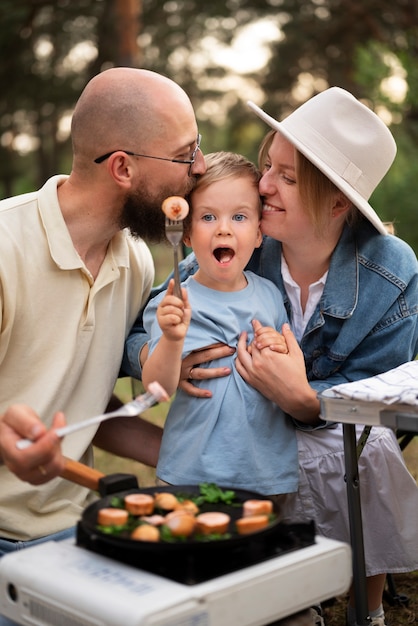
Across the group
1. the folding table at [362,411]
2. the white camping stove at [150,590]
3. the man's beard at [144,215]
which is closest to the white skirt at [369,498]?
the folding table at [362,411]

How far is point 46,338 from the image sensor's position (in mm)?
2818

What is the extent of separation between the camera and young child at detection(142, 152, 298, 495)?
263cm

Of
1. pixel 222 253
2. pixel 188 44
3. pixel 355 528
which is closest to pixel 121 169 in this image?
pixel 222 253

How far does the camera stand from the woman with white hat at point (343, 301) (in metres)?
2.87

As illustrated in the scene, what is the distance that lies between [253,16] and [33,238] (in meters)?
13.9

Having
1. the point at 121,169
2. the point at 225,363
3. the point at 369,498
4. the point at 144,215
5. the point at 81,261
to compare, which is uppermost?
the point at 121,169

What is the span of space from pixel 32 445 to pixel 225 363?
891mm

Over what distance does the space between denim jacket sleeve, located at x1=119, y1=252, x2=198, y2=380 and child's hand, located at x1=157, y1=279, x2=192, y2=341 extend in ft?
1.91

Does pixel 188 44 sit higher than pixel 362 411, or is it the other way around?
pixel 362 411

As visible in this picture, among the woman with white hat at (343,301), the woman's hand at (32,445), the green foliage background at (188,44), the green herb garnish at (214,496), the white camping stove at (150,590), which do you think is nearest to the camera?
the white camping stove at (150,590)

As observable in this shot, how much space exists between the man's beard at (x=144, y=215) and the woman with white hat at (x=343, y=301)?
34cm

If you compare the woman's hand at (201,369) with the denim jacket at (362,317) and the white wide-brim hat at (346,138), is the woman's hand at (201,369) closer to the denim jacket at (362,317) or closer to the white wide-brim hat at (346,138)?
the denim jacket at (362,317)

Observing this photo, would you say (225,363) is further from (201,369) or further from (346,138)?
(346,138)

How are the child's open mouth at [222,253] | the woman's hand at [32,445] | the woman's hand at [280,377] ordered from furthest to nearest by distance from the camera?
the child's open mouth at [222,253] < the woman's hand at [280,377] < the woman's hand at [32,445]
